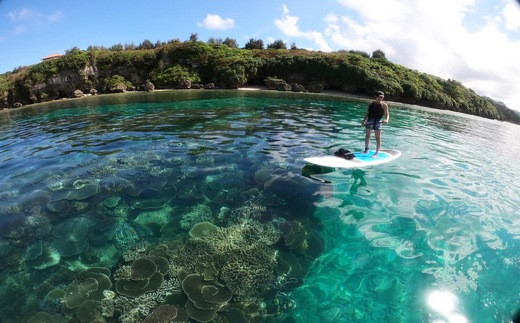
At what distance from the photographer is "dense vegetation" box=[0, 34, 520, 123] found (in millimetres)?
50406

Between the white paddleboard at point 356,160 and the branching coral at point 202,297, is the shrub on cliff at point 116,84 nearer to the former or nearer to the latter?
the white paddleboard at point 356,160

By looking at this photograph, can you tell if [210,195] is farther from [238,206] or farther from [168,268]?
[168,268]

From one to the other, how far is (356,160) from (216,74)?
153 ft

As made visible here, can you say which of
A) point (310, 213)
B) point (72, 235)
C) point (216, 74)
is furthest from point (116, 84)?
point (310, 213)

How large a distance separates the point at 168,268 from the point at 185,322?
128cm

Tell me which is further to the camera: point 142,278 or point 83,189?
point 83,189

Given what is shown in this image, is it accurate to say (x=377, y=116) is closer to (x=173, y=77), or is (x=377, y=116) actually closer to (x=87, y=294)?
(x=87, y=294)

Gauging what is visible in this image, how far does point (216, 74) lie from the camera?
53.4 meters

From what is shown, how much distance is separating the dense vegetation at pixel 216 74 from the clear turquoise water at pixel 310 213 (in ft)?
130

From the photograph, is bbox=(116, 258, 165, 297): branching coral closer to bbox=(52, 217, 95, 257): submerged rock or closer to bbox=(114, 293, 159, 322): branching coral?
bbox=(114, 293, 159, 322): branching coral

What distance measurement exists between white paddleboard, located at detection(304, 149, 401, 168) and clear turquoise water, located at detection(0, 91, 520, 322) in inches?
12.9

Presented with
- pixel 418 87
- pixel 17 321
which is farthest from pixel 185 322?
pixel 418 87

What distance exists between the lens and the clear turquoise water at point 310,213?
4.99m

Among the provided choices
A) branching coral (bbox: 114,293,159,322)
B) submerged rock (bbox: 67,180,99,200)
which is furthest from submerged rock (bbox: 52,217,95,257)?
branching coral (bbox: 114,293,159,322)
